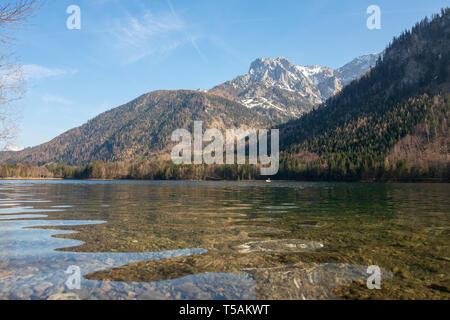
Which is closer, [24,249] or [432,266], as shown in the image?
[432,266]

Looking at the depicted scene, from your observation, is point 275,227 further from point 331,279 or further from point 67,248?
point 67,248

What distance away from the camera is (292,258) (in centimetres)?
1048

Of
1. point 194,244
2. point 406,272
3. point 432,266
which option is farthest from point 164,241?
point 432,266
